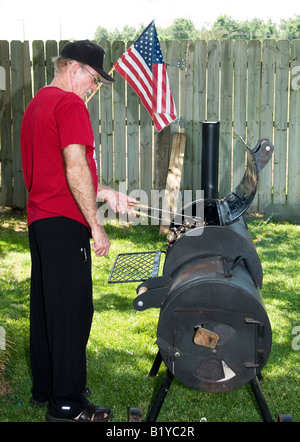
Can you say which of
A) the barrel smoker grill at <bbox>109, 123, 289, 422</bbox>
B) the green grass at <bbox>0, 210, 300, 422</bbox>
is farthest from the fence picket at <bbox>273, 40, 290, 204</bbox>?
the barrel smoker grill at <bbox>109, 123, 289, 422</bbox>

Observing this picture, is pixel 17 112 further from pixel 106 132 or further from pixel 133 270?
pixel 133 270

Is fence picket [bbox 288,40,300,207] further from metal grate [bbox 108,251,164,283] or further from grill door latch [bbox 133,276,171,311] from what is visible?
grill door latch [bbox 133,276,171,311]

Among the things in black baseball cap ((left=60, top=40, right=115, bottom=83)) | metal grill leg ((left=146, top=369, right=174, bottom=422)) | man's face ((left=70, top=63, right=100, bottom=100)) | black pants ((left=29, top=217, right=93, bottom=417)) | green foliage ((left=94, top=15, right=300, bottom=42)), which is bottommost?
metal grill leg ((left=146, top=369, right=174, bottom=422))

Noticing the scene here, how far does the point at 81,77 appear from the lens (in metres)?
3.16

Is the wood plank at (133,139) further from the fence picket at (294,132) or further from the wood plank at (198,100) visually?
the fence picket at (294,132)

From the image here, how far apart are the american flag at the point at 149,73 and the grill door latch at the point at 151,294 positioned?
3.54m

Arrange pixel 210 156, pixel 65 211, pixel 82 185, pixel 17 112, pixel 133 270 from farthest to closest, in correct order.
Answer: pixel 17 112
pixel 210 156
pixel 133 270
pixel 65 211
pixel 82 185

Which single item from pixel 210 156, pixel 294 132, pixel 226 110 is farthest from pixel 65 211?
pixel 294 132

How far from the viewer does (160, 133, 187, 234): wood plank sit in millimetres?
7070

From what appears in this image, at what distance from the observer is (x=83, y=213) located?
3.08 m

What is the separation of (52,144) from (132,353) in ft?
6.39

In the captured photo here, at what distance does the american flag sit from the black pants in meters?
3.32

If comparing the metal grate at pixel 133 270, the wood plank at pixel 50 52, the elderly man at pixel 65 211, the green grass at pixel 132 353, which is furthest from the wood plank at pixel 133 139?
the elderly man at pixel 65 211

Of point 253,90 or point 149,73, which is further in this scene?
point 253,90
